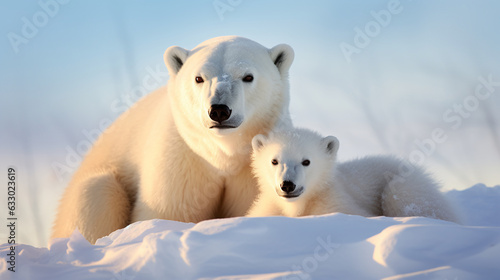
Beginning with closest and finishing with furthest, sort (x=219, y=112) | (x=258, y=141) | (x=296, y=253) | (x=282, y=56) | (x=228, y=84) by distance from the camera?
(x=296, y=253)
(x=219, y=112)
(x=228, y=84)
(x=258, y=141)
(x=282, y=56)

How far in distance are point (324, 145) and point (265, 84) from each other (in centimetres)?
84

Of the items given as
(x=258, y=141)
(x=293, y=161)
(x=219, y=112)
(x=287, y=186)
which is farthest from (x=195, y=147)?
(x=287, y=186)

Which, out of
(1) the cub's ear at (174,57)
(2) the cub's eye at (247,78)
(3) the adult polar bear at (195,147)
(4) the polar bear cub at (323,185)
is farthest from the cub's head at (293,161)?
(1) the cub's ear at (174,57)

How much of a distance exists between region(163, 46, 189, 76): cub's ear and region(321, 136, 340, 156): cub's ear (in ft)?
5.23

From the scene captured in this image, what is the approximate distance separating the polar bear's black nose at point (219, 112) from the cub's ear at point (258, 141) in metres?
0.51

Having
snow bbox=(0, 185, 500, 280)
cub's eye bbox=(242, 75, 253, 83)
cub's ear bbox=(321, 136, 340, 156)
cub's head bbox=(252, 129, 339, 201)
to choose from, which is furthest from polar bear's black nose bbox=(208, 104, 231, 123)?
cub's ear bbox=(321, 136, 340, 156)

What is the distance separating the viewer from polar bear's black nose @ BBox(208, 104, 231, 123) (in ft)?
15.3

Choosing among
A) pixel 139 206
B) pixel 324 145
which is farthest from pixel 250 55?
pixel 139 206

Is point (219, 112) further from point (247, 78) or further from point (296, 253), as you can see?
point (296, 253)

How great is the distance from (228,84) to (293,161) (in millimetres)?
913

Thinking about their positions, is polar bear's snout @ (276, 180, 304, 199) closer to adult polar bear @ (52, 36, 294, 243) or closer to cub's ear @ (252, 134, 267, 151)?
cub's ear @ (252, 134, 267, 151)

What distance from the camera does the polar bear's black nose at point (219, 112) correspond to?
4.65 meters

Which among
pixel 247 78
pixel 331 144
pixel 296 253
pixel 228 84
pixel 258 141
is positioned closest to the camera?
pixel 296 253

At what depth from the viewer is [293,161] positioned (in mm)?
5051
